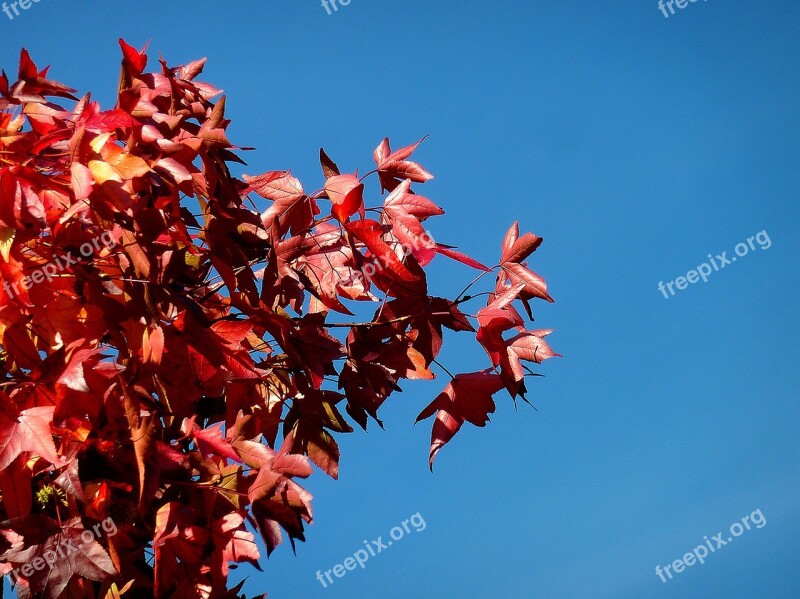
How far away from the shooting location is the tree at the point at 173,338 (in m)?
1.52

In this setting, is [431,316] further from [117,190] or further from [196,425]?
[117,190]

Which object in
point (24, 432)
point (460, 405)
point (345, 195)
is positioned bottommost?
point (460, 405)

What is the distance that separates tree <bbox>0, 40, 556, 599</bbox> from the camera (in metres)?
1.52

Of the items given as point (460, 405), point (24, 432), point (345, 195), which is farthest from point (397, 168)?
point (24, 432)

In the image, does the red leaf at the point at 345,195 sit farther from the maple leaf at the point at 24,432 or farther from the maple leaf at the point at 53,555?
the maple leaf at the point at 53,555

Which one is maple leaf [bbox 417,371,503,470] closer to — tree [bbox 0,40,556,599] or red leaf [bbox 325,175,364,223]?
tree [bbox 0,40,556,599]

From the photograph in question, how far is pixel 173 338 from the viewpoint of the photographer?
158 centimetres

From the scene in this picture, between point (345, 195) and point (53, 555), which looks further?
point (345, 195)

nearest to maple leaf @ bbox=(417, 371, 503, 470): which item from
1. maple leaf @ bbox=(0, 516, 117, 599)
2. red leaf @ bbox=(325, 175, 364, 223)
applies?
red leaf @ bbox=(325, 175, 364, 223)

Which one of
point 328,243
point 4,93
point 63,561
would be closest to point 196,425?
point 63,561

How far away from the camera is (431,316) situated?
70.9 inches

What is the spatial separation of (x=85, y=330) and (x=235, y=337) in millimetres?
281

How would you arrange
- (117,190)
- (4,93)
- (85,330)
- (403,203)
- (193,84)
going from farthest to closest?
1. (193,84)
2. (403,203)
3. (4,93)
4. (85,330)
5. (117,190)

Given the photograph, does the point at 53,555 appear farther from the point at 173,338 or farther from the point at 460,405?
the point at 460,405
